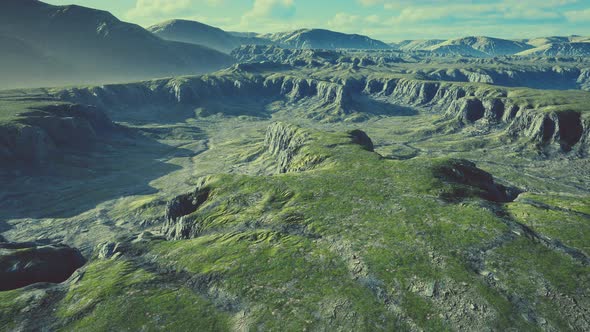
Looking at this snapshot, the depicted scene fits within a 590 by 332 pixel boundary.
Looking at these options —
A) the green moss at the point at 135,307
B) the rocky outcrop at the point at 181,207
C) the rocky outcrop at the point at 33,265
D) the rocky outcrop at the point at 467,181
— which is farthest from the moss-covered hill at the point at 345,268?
the rocky outcrop at the point at 33,265

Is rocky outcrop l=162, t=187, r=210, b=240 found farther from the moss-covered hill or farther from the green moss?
the green moss

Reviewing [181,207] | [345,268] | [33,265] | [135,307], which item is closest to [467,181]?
[345,268]

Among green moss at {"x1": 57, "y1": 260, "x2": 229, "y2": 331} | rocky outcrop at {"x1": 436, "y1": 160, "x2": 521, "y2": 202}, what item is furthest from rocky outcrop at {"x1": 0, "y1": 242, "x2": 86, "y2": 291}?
rocky outcrop at {"x1": 436, "y1": 160, "x2": 521, "y2": 202}

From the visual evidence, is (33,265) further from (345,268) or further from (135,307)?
(345,268)

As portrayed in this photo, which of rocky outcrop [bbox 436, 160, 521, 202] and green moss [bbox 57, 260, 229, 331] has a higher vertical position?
rocky outcrop [bbox 436, 160, 521, 202]

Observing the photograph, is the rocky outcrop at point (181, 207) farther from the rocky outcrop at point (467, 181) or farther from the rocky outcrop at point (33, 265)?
the rocky outcrop at point (467, 181)

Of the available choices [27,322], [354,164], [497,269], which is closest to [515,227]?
[497,269]
